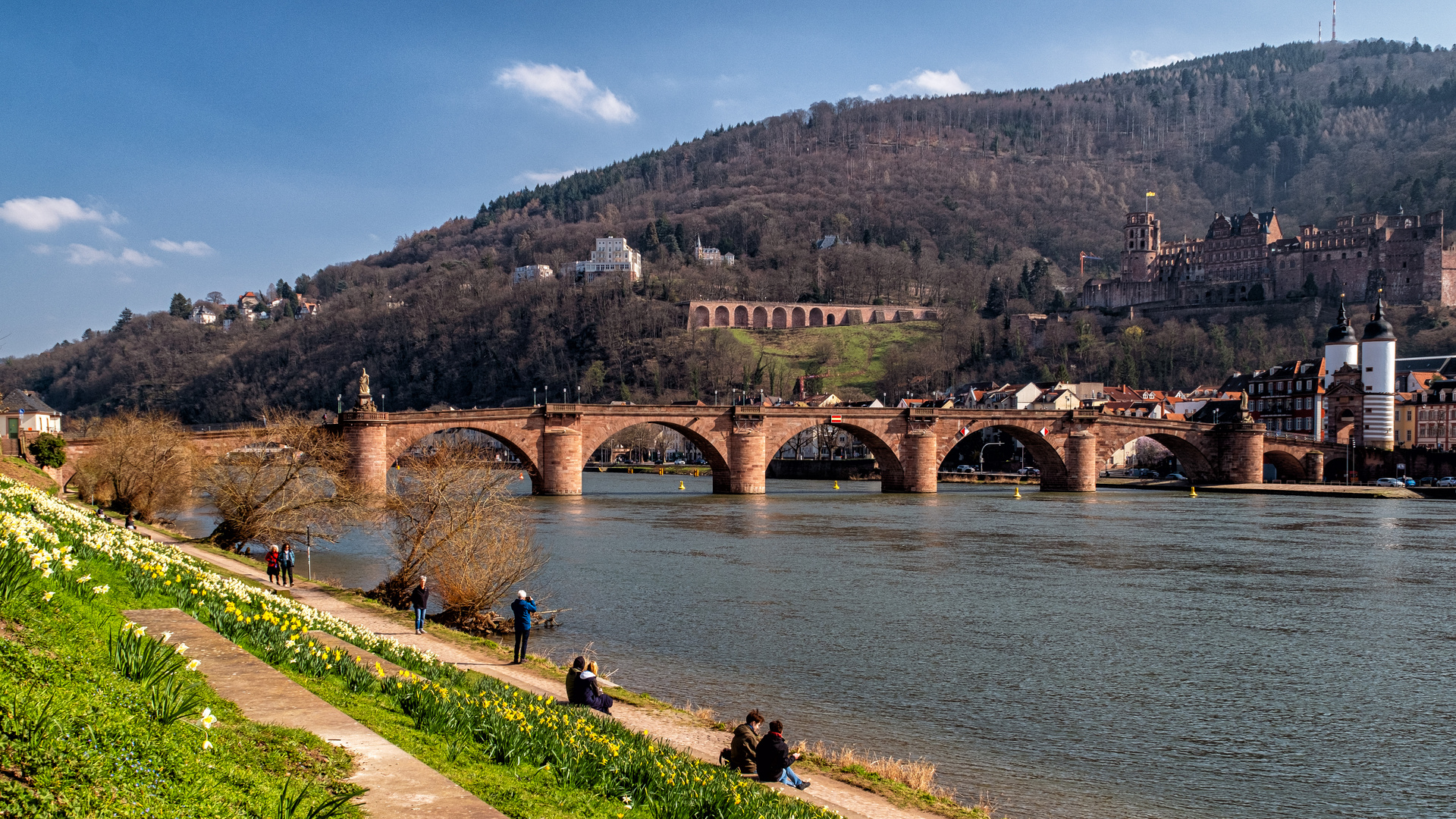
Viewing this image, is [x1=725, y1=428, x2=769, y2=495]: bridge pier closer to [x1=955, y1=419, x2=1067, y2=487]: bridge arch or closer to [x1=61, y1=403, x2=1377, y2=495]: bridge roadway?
[x1=61, y1=403, x2=1377, y2=495]: bridge roadway

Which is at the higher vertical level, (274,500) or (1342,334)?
(1342,334)

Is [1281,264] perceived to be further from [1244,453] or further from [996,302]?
[1244,453]

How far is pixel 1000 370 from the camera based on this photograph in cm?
13838

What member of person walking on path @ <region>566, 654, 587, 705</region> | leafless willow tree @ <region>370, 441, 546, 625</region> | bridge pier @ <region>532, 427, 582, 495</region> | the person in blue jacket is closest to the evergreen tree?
bridge pier @ <region>532, 427, 582, 495</region>

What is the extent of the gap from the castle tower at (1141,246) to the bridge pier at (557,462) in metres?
114

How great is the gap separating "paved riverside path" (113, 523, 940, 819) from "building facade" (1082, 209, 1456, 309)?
129213 millimetres

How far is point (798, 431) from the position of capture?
74.1 metres

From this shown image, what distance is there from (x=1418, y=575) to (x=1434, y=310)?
108729 millimetres

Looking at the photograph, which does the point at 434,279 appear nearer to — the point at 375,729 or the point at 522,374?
the point at 522,374

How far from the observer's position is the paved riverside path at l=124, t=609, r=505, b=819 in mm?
6383

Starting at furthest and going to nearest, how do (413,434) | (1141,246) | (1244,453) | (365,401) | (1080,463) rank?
(1141,246) < (1244,453) < (1080,463) < (413,434) < (365,401)

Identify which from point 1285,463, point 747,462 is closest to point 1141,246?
point 1285,463

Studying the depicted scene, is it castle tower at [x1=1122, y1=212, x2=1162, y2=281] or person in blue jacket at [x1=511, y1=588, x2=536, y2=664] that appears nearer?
person in blue jacket at [x1=511, y1=588, x2=536, y2=664]

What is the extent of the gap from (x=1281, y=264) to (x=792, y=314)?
67944 mm
